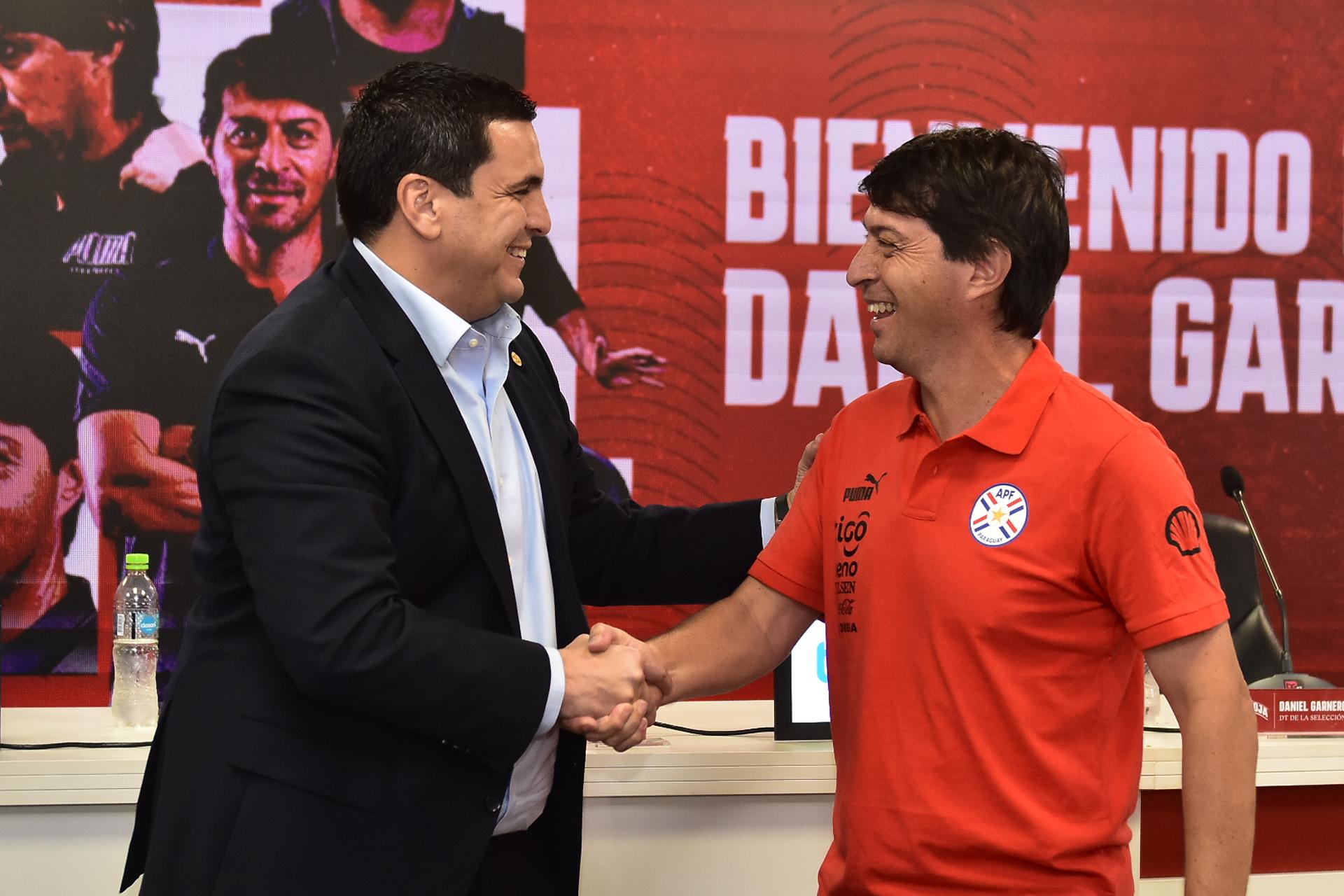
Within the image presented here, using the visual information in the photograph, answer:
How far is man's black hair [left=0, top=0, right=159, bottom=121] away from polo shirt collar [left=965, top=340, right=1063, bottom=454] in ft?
8.41

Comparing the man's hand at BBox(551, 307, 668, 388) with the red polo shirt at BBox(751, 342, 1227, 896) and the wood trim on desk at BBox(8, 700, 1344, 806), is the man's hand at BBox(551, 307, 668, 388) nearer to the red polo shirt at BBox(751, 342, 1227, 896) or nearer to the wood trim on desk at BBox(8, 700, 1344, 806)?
the wood trim on desk at BBox(8, 700, 1344, 806)

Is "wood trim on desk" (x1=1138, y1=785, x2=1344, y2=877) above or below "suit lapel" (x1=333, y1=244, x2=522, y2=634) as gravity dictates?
below

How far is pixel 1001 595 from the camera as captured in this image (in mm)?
1471

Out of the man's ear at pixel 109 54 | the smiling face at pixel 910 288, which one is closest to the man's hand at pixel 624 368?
the man's ear at pixel 109 54

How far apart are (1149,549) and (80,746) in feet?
5.85

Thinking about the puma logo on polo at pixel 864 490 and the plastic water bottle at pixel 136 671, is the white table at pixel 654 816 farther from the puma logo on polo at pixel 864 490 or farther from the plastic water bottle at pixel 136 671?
the puma logo on polo at pixel 864 490

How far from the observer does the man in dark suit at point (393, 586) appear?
57.8 inches

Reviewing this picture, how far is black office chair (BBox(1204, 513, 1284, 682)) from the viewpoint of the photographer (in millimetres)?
3336

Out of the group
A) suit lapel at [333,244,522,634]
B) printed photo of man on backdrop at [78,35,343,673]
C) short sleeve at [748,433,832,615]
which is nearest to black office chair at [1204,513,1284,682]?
short sleeve at [748,433,832,615]

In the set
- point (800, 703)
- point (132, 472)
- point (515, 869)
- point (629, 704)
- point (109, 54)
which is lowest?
point (515, 869)

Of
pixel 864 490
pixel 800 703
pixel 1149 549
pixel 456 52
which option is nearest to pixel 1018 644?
pixel 1149 549

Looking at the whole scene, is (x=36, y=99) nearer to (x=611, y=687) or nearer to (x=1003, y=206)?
(x=611, y=687)

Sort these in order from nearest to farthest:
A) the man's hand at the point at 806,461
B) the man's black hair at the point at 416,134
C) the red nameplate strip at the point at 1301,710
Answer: the man's black hair at the point at 416,134 < the man's hand at the point at 806,461 < the red nameplate strip at the point at 1301,710

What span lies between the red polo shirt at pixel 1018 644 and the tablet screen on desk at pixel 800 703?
0.75m
